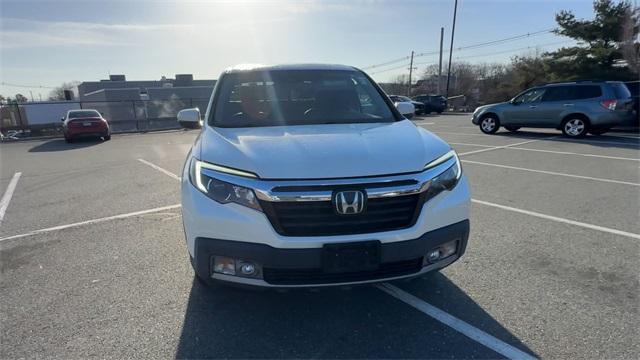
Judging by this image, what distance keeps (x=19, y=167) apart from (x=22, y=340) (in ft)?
31.1

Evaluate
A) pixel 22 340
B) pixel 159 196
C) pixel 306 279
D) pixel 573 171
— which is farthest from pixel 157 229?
pixel 573 171

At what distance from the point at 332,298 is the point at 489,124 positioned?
13354 millimetres

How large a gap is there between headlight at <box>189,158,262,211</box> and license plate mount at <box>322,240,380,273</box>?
0.49 meters

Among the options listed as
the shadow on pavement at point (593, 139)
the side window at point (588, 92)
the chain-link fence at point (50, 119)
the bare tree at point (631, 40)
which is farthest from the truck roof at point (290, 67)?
the bare tree at point (631, 40)

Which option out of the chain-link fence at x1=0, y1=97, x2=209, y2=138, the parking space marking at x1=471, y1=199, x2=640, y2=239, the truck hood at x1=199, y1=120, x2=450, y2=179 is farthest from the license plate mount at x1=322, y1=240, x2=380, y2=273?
the chain-link fence at x1=0, y1=97, x2=209, y2=138

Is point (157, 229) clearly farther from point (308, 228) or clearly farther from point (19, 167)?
point (19, 167)

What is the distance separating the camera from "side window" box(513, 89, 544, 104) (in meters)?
12.7

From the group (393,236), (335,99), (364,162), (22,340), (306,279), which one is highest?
(335,99)

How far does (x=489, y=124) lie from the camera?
14.2 m

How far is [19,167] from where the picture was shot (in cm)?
977

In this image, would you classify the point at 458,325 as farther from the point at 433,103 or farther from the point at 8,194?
the point at 433,103

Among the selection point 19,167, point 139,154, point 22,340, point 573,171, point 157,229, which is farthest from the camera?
point 139,154

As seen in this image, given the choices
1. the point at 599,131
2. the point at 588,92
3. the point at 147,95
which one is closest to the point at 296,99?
the point at 588,92

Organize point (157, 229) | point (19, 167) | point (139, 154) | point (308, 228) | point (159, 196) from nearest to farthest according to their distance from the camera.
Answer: point (308, 228)
point (157, 229)
point (159, 196)
point (19, 167)
point (139, 154)
